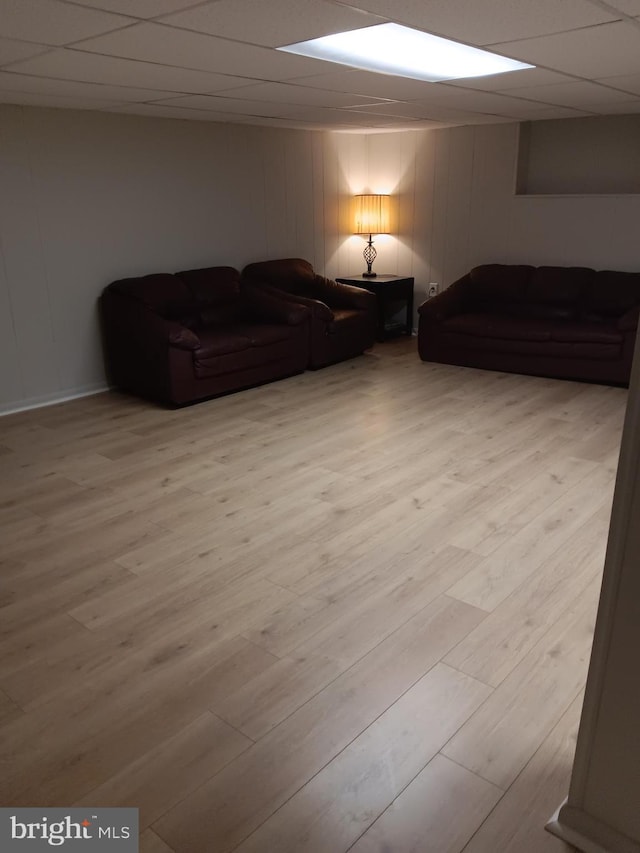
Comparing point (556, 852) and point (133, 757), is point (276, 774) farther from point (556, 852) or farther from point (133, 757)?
point (556, 852)

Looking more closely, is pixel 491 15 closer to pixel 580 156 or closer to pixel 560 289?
pixel 560 289

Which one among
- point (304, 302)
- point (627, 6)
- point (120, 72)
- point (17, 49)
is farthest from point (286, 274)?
point (627, 6)

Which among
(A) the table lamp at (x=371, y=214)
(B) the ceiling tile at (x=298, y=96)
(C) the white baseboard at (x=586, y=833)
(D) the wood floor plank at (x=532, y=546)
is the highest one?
(B) the ceiling tile at (x=298, y=96)

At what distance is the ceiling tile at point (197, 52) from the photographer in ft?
8.91

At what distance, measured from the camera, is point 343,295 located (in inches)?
261

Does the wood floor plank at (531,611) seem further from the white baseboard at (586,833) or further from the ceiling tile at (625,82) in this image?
the ceiling tile at (625,82)

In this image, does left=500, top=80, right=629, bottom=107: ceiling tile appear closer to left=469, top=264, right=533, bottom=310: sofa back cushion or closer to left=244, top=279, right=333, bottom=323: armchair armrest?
left=469, top=264, right=533, bottom=310: sofa back cushion

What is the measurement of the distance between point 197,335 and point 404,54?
271cm

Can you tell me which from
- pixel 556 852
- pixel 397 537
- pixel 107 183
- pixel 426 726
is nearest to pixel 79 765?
pixel 426 726

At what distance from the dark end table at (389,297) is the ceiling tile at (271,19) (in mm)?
4138

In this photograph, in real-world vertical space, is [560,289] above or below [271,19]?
below

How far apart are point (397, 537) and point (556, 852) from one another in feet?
5.37

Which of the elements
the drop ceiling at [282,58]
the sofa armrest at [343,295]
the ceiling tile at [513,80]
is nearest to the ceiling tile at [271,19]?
the drop ceiling at [282,58]

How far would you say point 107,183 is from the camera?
5320 mm
